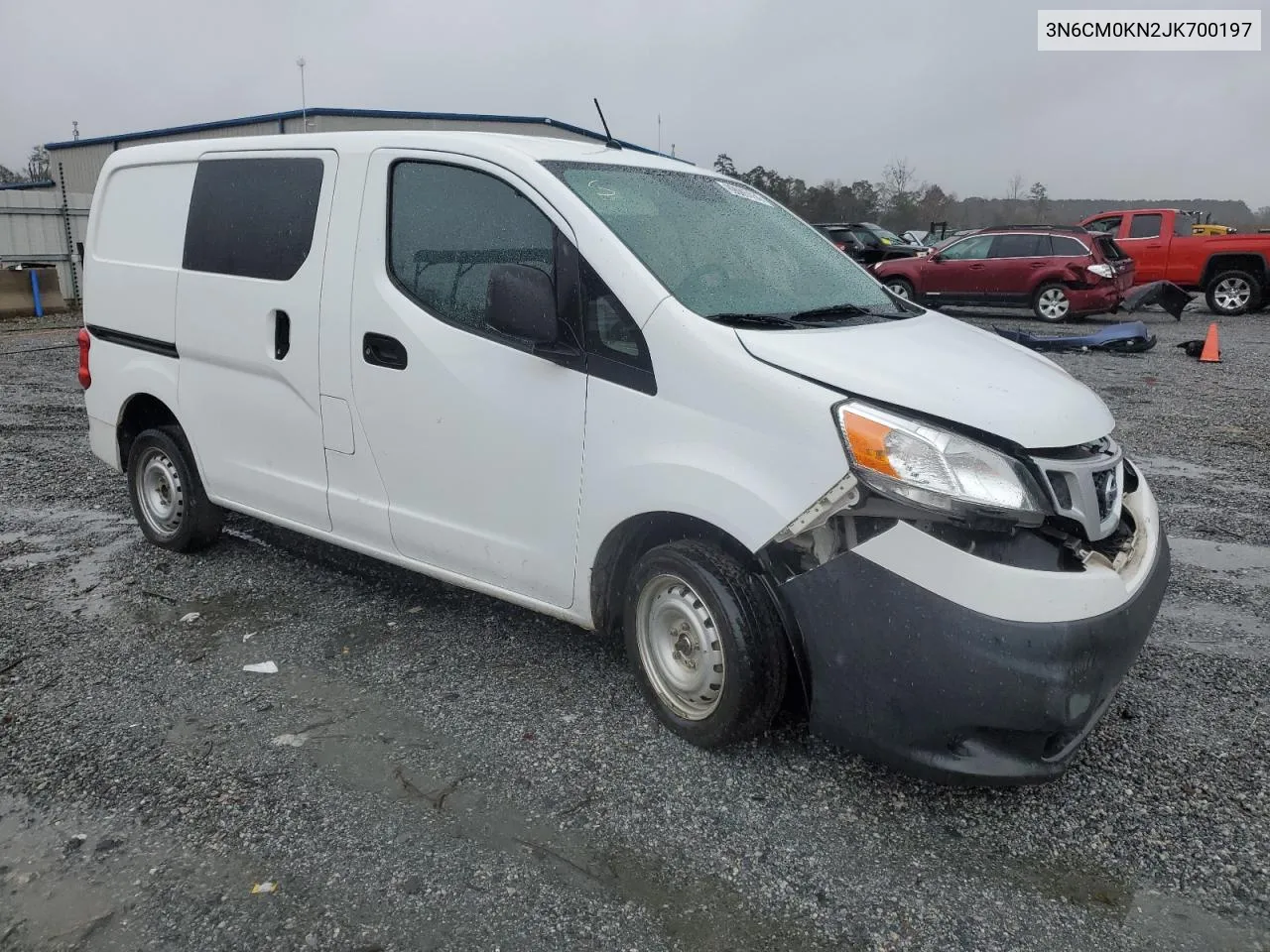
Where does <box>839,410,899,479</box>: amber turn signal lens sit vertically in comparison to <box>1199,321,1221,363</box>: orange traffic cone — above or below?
above

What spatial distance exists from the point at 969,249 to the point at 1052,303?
173 centimetres

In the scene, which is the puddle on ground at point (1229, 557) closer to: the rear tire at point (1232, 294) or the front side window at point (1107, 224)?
the rear tire at point (1232, 294)

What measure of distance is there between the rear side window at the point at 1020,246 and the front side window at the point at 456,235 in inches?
588

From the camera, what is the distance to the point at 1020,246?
1677cm

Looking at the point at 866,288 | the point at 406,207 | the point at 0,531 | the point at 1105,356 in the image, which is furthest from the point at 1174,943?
the point at 1105,356

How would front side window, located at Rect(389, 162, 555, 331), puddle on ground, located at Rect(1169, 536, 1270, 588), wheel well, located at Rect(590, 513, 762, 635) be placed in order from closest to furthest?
1. wheel well, located at Rect(590, 513, 762, 635)
2. front side window, located at Rect(389, 162, 555, 331)
3. puddle on ground, located at Rect(1169, 536, 1270, 588)

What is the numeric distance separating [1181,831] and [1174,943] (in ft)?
1.66

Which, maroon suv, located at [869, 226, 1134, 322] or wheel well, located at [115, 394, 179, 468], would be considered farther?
maroon suv, located at [869, 226, 1134, 322]

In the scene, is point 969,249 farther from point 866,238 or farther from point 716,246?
point 716,246

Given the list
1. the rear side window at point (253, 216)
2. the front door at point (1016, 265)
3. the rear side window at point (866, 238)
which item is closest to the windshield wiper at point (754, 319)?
the rear side window at point (253, 216)

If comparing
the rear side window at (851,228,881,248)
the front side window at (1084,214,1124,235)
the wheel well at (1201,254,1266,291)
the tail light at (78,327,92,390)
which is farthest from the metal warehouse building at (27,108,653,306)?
the tail light at (78,327,92,390)

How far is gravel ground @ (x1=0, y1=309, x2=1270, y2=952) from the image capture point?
2.47 m

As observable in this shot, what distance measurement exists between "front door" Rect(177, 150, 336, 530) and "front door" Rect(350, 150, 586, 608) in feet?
1.11

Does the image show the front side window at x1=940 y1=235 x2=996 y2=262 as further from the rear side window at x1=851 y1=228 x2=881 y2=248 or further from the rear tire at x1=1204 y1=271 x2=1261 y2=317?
the rear side window at x1=851 y1=228 x2=881 y2=248
